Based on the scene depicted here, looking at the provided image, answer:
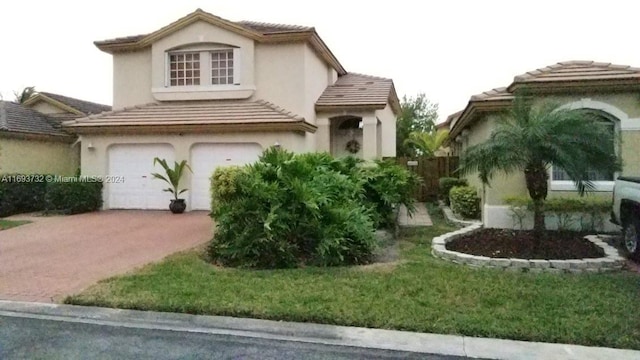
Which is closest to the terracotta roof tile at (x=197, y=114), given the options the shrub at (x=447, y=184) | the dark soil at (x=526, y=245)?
the shrub at (x=447, y=184)

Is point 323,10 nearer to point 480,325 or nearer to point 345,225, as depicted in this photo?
point 345,225

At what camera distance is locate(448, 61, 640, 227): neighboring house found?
428 inches

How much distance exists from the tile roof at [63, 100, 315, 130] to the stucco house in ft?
11.7

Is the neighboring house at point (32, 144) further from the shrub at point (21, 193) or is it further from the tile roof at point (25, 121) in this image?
the shrub at point (21, 193)

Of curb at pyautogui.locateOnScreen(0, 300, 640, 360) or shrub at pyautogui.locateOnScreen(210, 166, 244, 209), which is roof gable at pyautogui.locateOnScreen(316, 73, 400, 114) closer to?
shrub at pyautogui.locateOnScreen(210, 166, 244, 209)

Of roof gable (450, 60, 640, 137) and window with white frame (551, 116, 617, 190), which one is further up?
roof gable (450, 60, 640, 137)

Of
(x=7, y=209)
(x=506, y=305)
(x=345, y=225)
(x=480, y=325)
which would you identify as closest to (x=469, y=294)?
(x=506, y=305)

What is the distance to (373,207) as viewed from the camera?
1173 centimetres

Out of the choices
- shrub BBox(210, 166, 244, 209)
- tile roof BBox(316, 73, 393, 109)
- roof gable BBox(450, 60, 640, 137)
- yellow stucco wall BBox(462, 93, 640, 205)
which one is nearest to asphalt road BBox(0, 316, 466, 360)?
shrub BBox(210, 166, 244, 209)

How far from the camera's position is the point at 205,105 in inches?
713

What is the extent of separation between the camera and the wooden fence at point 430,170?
21203 millimetres

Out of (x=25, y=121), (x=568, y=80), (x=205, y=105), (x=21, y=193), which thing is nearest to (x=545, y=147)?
(x=568, y=80)

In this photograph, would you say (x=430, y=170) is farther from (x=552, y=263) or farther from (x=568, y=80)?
(x=552, y=263)

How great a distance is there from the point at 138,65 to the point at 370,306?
54.9 ft
